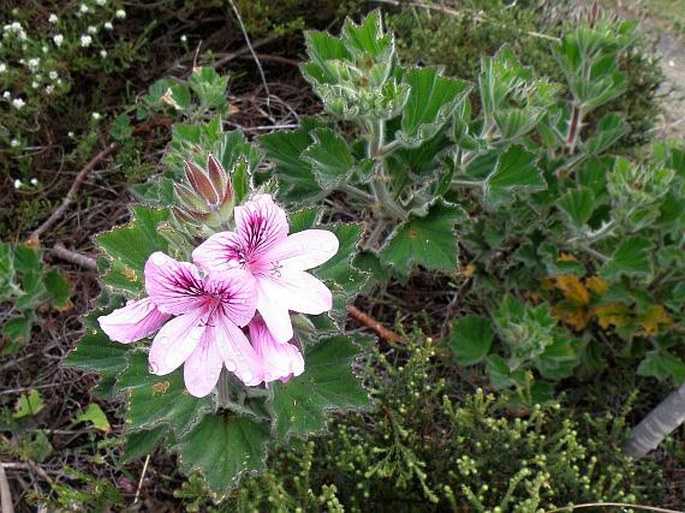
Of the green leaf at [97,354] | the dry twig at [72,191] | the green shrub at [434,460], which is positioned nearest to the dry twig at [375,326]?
the green shrub at [434,460]

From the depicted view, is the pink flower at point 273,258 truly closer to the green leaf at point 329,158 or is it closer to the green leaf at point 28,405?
the green leaf at point 329,158

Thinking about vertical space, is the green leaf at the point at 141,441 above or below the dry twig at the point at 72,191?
above

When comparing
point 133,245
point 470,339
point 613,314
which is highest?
point 133,245

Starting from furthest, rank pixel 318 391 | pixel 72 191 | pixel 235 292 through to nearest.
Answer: pixel 72 191 → pixel 318 391 → pixel 235 292

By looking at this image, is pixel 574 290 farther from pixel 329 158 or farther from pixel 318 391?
pixel 318 391

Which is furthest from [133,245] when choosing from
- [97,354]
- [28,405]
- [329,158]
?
[28,405]
